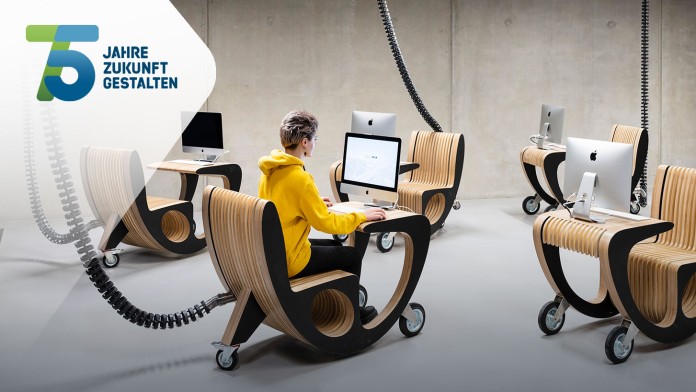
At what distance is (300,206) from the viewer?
15.9 ft

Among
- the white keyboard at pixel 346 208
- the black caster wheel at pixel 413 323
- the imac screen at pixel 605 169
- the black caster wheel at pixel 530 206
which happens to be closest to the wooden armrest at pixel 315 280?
the white keyboard at pixel 346 208

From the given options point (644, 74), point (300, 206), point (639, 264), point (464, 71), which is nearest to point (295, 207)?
point (300, 206)

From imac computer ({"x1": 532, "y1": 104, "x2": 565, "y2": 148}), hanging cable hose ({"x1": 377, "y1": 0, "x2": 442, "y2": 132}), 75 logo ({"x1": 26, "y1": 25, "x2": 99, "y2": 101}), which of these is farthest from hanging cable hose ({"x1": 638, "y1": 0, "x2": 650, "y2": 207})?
75 logo ({"x1": 26, "y1": 25, "x2": 99, "y2": 101})

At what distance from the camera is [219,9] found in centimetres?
1048

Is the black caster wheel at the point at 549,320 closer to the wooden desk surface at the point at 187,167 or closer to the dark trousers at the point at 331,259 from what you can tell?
the dark trousers at the point at 331,259

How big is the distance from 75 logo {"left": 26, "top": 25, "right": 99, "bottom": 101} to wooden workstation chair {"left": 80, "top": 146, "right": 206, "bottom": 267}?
280 cm

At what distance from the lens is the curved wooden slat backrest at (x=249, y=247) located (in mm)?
4445

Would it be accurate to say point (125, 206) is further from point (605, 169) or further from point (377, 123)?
point (605, 169)

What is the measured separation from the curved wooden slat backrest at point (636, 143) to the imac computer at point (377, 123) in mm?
2857

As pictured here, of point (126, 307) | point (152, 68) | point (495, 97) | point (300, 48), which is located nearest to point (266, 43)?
point (300, 48)

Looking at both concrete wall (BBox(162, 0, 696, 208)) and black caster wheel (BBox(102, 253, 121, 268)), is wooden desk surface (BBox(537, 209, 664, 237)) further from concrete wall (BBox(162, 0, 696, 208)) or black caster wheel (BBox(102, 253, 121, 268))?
concrete wall (BBox(162, 0, 696, 208))

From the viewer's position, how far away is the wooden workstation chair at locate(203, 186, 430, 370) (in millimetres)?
4500

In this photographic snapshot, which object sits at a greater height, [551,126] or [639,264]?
[551,126]

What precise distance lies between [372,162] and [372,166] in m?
0.03
